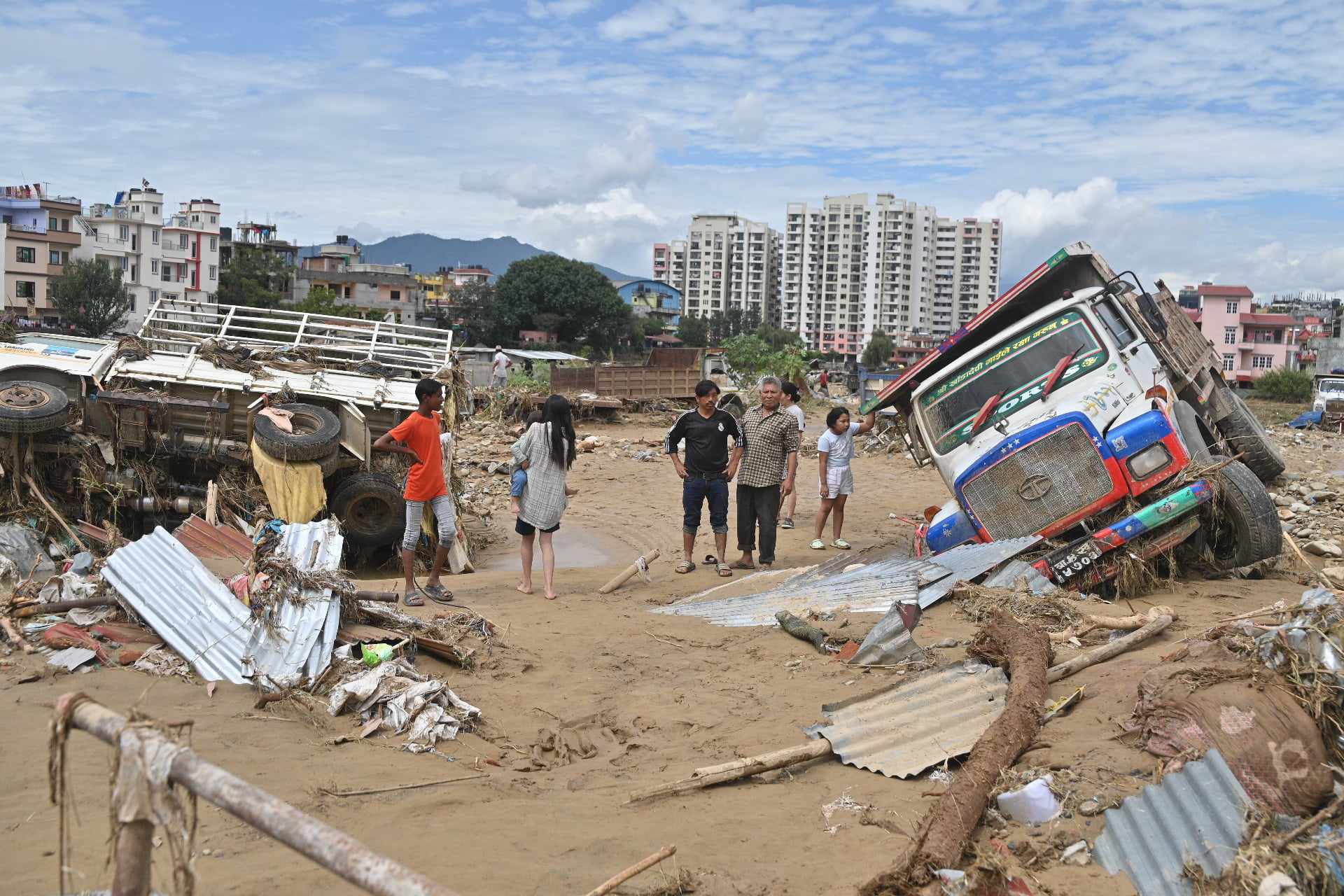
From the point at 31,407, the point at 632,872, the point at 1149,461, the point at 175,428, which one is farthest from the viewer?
the point at 175,428

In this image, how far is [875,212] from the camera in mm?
140125

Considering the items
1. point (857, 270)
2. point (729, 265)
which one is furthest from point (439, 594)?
point (729, 265)

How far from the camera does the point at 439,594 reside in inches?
307

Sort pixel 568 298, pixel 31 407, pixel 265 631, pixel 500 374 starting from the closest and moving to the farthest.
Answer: pixel 265 631 → pixel 31 407 → pixel 500 374 → pixel 568 298

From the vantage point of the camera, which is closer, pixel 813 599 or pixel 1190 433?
pixel 813 599

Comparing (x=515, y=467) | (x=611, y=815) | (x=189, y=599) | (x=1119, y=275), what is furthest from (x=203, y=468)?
(x=1119, y=275)

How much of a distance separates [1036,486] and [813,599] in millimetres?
1869

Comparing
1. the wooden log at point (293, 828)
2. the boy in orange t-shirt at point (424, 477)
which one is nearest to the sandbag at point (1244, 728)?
the wooden log at point (293, 828)

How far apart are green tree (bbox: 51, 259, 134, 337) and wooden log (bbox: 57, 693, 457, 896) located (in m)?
50.3

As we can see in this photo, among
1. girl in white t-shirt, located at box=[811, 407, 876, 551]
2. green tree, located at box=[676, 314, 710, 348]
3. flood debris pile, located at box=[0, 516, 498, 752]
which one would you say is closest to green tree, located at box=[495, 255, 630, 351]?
green tree, located at box=[676, 314, 710, 348]

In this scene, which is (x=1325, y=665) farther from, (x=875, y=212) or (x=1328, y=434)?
(x=875, y=212)

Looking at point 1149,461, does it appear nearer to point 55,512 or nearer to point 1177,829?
point 1177,829

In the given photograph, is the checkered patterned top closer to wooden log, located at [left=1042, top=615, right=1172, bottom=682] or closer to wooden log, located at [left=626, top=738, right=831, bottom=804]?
wooden log, located at [left=1042, top=615, right=1172, bottom=682]

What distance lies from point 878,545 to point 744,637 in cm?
380
